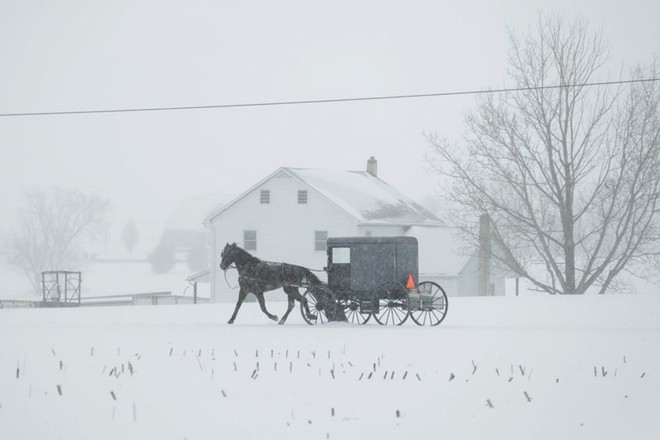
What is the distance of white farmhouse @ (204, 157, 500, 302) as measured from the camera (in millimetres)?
42594

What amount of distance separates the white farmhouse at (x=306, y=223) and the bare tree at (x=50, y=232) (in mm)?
39475

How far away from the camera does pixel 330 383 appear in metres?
9.91

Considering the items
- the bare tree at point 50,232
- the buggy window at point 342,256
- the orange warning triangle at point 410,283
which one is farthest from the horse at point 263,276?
the bare tree at point 50,232

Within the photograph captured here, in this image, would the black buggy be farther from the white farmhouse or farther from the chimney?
the chimney

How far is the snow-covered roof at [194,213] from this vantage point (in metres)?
106

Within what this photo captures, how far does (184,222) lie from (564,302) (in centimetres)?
8745

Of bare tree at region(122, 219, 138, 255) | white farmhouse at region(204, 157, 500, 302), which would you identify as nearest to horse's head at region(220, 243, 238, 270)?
white farmhouse at region(204, 157, 500, 302)

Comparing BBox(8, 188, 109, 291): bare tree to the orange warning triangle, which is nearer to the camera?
the orange warning triangle

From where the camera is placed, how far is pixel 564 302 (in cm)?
2467

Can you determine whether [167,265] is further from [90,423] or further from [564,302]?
[90,423]

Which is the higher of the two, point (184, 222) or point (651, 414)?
point (184, 222)

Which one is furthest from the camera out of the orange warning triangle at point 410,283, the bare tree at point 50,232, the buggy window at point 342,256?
the bare tree at point 50,232

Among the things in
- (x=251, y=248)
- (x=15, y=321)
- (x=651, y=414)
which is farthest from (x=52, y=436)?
(x=251, y=248)

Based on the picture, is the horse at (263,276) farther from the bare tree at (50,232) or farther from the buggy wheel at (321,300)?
the bare tree at (50,232)
